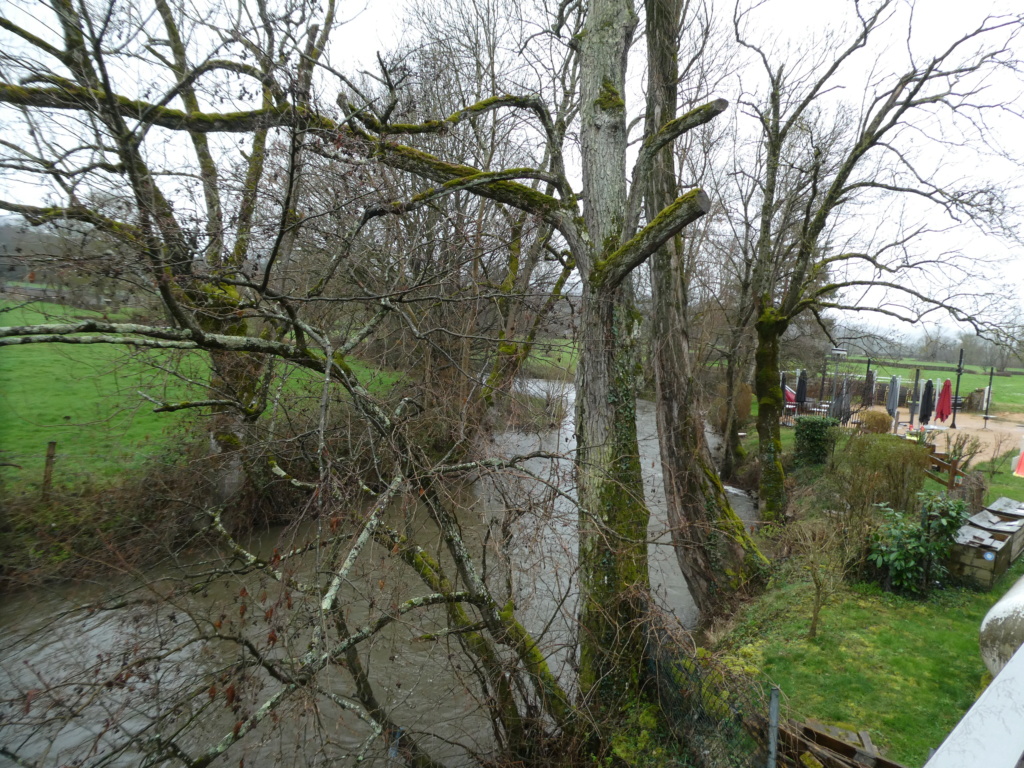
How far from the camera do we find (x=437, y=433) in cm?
619

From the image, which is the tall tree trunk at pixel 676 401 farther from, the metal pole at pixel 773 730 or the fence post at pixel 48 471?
the fence post at pixel 48 471

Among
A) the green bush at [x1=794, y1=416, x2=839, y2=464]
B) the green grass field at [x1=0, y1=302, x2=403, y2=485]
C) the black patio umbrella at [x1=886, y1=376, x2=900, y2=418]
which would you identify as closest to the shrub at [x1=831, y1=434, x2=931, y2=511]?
the green bush at [x1=794, y1=416, x2=839, y2=464]

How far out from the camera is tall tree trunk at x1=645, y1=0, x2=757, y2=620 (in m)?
8.25

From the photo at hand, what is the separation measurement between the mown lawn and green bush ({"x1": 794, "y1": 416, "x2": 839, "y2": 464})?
21.0 feet

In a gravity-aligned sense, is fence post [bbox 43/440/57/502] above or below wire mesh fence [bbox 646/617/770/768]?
above

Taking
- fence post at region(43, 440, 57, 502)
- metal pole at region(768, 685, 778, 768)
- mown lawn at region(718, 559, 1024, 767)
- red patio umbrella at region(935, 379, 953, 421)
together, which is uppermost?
red patio umbrella at region(935, 379, 953, 421)

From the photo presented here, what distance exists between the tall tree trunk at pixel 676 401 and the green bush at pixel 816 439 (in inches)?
280

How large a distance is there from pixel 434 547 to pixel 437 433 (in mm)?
3125

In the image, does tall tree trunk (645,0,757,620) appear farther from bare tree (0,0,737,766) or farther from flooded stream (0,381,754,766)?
bare tree (0,0,737,766)

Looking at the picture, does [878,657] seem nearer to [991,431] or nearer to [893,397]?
[893,397]

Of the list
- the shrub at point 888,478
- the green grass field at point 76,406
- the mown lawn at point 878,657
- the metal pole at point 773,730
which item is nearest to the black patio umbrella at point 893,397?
the shrub at point 888,478

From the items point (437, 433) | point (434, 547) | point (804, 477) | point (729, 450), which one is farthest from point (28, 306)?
point (729, 450)

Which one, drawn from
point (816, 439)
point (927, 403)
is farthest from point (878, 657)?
point (927, 403)

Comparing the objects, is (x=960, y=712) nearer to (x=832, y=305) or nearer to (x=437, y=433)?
(x=437, y=433)
